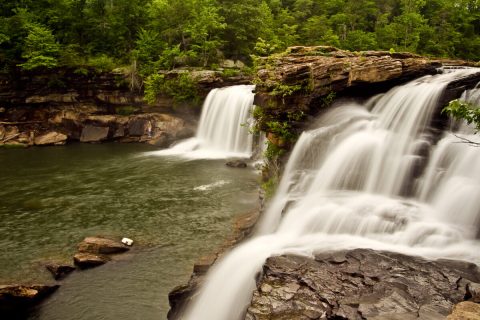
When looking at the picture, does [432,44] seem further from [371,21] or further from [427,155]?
[427,155]

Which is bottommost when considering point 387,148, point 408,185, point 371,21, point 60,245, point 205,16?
point 60,245

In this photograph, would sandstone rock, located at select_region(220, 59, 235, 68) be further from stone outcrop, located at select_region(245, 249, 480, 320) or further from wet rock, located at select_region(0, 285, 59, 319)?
stone outcrop, located at select_region(245, 249, 480, 320)

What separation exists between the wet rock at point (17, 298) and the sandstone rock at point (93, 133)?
2067 centimetres

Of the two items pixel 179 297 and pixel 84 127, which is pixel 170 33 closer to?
pixel 84 127

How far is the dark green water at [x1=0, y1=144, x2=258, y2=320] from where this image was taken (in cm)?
923

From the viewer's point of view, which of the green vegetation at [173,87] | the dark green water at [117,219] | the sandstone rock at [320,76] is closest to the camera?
the dark green water at [117,219]

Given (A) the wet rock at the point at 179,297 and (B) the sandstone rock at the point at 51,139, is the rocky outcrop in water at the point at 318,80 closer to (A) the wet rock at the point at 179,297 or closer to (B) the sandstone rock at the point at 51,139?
(A) the wet rock at the point at 179,297

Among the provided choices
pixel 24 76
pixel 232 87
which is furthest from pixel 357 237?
pixel 24 76

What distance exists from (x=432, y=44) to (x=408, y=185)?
33.2 metres

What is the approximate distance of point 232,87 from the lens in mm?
26578

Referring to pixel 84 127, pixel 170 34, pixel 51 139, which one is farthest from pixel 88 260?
pixel 170 34

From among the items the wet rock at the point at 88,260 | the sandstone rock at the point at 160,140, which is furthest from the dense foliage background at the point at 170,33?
the wet rock at the point at 88,260

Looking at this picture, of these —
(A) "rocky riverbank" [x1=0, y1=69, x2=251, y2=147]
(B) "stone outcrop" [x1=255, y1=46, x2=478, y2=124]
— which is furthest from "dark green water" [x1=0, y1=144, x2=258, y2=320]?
(A) "rocky riverbank" [x1=0, y1=69, x2=251, y2=147]

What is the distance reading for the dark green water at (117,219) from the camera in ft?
30.3
